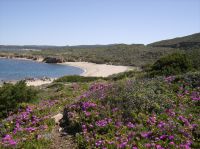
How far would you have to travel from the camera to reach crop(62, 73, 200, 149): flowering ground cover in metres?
7.97

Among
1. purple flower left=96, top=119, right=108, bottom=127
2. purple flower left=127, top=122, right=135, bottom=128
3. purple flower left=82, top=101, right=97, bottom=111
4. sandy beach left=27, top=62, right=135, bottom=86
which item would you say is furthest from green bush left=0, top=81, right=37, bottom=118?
sandy beach left=27, top=62, right=135, bottom=86

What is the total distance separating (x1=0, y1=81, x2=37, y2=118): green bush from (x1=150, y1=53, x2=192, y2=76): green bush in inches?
286

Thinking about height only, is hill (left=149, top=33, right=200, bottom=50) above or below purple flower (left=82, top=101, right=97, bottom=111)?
above

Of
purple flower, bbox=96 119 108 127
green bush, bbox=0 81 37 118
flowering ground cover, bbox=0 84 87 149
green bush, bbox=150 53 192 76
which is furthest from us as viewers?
green bush, bbox=150 53 192 76

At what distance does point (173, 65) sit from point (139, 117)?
10210mm

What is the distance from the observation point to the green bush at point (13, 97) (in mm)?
13641

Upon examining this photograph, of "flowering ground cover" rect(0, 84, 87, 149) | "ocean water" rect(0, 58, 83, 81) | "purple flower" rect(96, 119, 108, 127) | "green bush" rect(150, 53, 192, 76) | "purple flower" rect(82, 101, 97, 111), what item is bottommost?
"ocean water" rect(0, 58, 83, 81)

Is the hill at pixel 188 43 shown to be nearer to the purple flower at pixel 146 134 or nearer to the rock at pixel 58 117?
the rock at pixel 58 117

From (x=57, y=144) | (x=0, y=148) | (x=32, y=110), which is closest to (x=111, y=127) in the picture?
(x=57, y=144)

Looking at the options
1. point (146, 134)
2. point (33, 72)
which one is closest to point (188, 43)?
point (33, 72)

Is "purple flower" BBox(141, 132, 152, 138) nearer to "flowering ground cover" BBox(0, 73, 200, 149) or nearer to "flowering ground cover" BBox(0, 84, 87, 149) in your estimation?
"flowering ground cover" BBox(0, 73, 200, 149)

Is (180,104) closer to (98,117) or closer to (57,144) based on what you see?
(98,117)

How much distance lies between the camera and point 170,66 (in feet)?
61.7

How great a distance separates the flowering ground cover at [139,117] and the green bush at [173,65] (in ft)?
17.1
